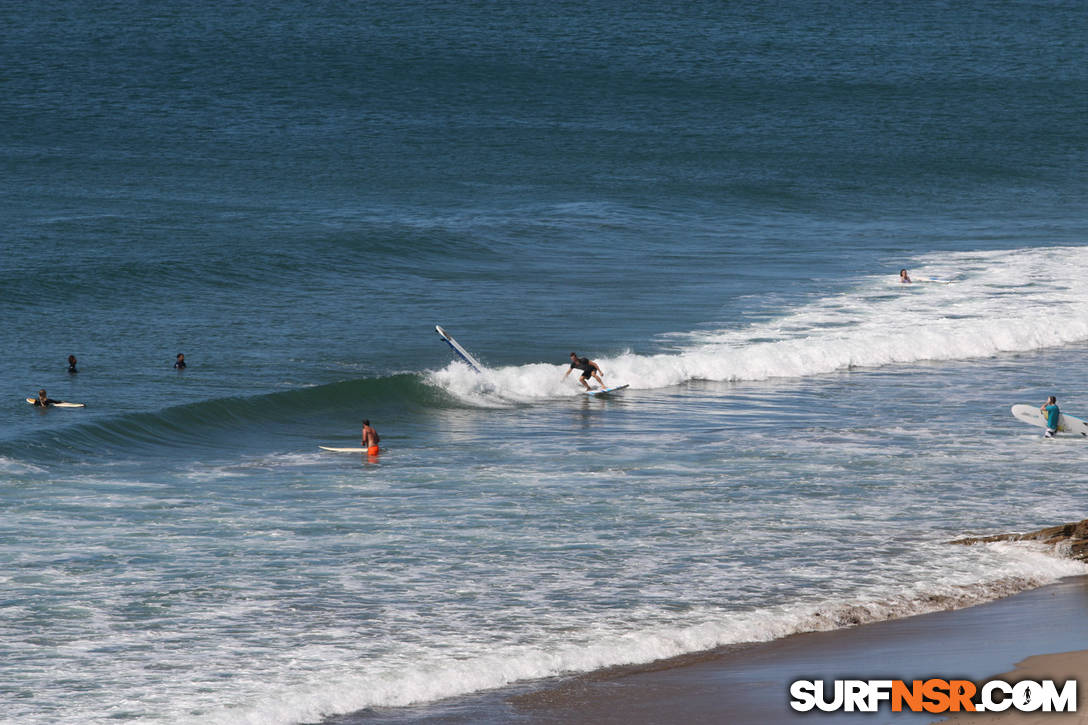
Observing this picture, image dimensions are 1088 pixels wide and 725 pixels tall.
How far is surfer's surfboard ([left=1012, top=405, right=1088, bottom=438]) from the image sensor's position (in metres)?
22.7

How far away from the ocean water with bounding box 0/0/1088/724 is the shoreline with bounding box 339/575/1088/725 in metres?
0.40

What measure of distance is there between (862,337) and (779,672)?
21.2 metres

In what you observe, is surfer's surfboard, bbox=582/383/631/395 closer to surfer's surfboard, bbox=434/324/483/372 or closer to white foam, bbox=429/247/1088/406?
white foam, bbox=429/247/1088/406

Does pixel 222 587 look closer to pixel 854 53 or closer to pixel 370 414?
pixel 370 414

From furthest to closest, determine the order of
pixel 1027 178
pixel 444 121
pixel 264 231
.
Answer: pixel 444 121
pixel 1027 178
pixel 264 231

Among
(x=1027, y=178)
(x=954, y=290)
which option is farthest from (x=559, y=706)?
(x=1027, y=178)

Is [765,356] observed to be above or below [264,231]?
below

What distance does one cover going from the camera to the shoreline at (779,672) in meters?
11.2

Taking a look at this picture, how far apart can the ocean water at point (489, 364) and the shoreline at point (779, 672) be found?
0.40 metres

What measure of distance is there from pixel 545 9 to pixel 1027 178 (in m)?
41.3

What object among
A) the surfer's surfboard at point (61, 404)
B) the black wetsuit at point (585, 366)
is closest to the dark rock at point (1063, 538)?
the black wetsuit at point (585, 366)

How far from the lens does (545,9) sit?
9362 cm

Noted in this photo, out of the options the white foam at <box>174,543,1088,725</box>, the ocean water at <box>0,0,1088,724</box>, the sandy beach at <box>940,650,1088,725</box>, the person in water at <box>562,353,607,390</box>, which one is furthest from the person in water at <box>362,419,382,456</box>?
the sandy beach at <box>940,650,1088,725</box>

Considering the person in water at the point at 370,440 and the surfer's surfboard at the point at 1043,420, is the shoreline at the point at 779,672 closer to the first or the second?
the surfer's surfboard at the point at 1043,420
